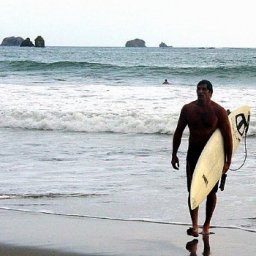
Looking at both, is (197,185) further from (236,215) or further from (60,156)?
(60,156)

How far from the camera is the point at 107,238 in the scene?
6.44m

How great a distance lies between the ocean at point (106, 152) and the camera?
8195mm

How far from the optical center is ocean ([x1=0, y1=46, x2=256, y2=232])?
8.20 m

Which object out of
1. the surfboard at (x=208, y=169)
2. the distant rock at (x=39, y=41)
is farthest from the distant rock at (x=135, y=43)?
the surfboard at (x=208, y=169)

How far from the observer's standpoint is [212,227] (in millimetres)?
7051

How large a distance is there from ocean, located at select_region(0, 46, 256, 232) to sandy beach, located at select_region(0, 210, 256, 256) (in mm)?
364

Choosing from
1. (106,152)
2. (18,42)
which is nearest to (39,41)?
(18,42)

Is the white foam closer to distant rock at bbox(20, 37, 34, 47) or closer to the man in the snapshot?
the man

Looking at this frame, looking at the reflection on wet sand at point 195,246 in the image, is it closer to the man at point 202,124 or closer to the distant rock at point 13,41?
the man at point 202,124

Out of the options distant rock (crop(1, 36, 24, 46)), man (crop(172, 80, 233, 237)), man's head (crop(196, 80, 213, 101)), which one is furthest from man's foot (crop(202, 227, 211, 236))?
distant rock (crop(1, 36, 24, 46))

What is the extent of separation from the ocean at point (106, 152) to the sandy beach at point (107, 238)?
0.36 m

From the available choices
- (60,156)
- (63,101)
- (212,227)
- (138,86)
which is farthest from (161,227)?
(138,86)

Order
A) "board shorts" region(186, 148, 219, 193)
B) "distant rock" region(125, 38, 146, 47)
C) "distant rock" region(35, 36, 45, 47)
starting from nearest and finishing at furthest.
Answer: "board shorts" region(186, 148, 219, 193), "distant rock" region(35, 36, 45, 47), "distant rock" region(125, 38, 146, 47)

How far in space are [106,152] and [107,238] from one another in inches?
272
